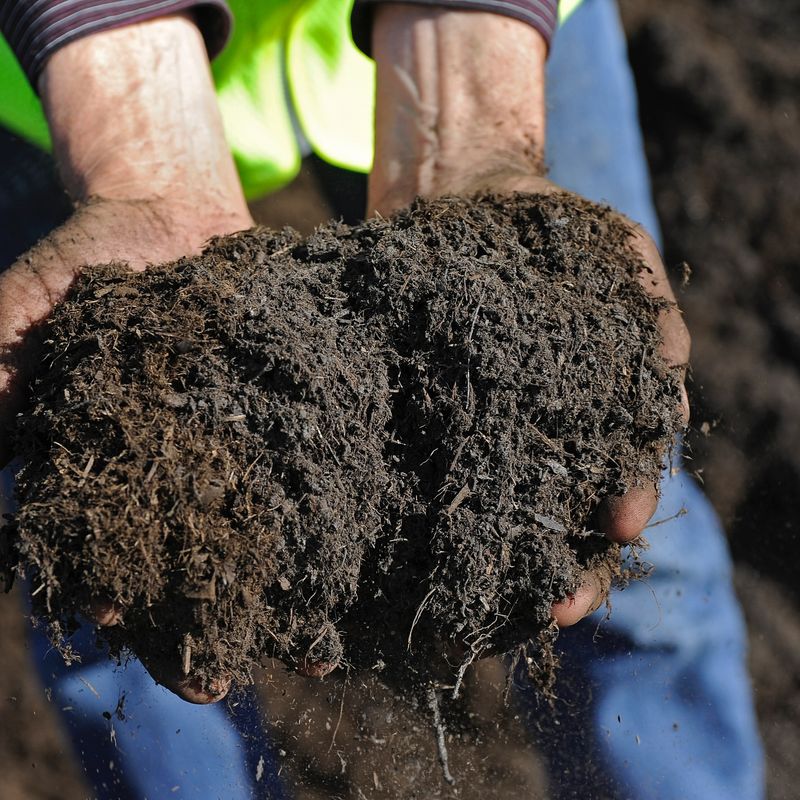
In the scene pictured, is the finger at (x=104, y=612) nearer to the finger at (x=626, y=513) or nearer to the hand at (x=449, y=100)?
the finger at (x=626, y=513)

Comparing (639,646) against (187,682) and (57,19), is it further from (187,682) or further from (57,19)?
(57,19)

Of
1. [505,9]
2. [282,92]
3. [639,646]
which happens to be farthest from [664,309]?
[282,92]

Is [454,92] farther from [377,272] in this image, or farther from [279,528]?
[279,528]

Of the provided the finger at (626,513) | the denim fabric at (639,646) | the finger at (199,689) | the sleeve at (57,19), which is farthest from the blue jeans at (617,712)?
the sleeve at (57,19)

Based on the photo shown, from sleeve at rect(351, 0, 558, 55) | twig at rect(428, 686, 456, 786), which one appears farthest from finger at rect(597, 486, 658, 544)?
sleeve at rect(351, 0, 558, 55)

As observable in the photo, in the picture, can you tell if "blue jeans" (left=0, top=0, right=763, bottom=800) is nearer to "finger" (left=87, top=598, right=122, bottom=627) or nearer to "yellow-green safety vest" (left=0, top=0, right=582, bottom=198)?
"finger" (left=87, top=598, right=122, bottom=627)

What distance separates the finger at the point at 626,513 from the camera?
109 centimetres

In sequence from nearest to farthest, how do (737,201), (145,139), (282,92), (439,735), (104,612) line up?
(104,612) → (439,735) → (145,139) → (282,92) → (737,201)

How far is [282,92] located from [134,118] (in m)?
0.49

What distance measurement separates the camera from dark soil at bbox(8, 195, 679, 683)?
38.6 inches

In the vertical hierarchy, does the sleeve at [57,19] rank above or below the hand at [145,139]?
above

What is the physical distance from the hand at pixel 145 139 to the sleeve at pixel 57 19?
22 millimetres

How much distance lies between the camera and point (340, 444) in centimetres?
103

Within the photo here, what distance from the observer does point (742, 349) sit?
277cm
